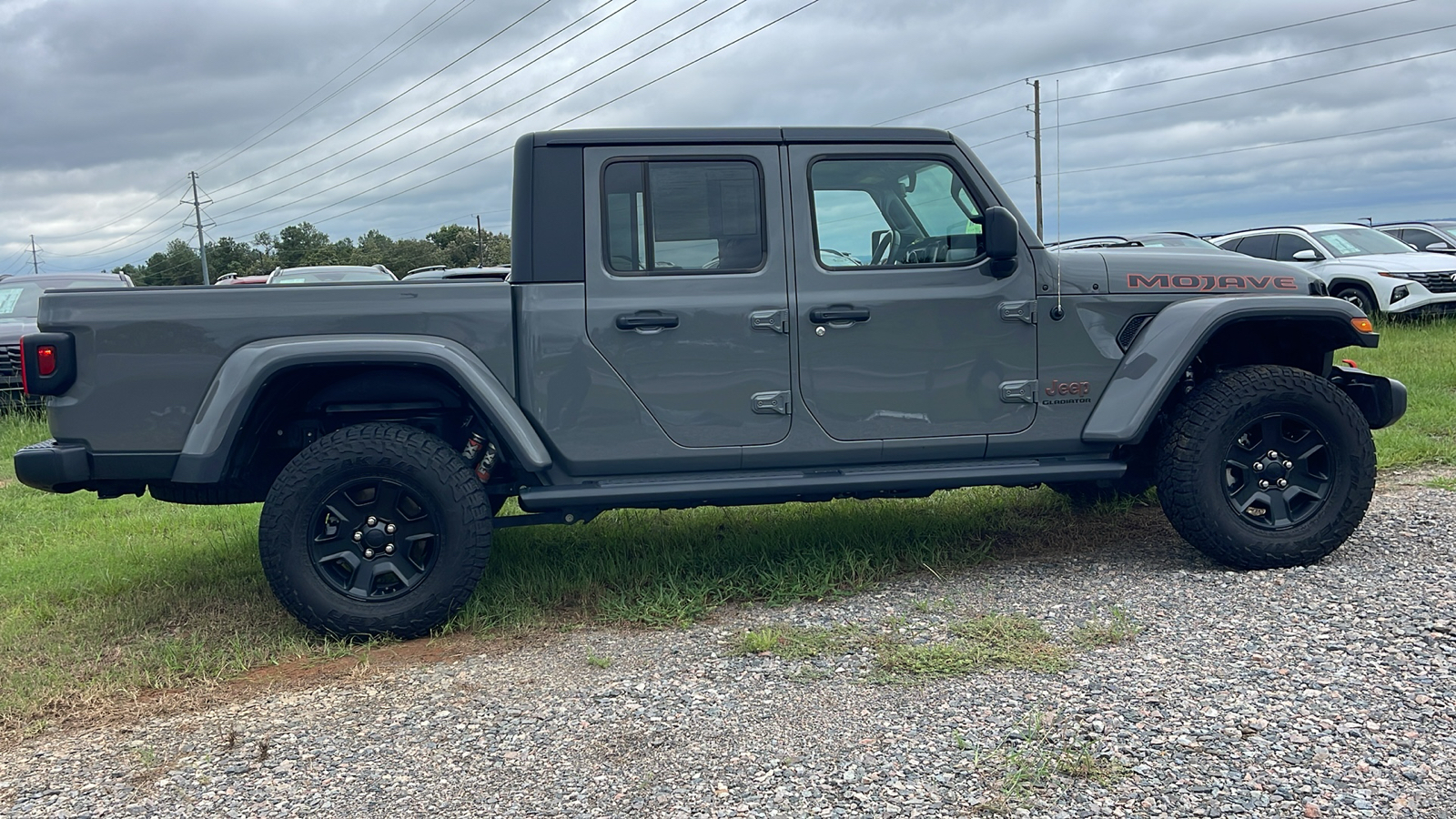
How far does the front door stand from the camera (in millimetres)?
4484

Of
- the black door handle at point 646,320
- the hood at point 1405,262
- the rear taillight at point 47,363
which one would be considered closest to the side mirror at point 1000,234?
the black door handle at point 646,320

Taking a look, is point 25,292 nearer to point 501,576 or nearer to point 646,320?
point 501,576

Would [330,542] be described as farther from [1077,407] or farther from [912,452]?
[1077,407]

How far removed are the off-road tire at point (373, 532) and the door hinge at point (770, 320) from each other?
4.16 feet

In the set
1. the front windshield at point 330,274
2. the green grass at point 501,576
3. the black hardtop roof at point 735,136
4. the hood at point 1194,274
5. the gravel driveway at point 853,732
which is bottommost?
the gravel driveway at point 853,732

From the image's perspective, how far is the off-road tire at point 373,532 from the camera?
4188 millimetres

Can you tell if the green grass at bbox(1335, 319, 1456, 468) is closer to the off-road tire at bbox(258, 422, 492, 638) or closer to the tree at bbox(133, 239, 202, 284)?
the off-road tire at bbox(258, 422, 492, 638)

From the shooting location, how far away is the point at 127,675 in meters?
4.05

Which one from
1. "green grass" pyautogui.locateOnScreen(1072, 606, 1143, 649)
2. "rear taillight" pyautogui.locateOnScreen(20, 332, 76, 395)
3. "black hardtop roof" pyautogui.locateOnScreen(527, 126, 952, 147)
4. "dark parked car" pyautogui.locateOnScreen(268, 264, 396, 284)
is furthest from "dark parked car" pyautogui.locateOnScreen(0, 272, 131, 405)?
"green grass" pyautogui.locateOnScreen(1072, 606, 1143, 649)

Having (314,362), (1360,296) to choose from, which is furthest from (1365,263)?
(314,362)

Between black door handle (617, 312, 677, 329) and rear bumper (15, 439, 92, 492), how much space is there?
2.07 m

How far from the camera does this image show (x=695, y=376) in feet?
14.4

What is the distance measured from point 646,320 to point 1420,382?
28.0ft

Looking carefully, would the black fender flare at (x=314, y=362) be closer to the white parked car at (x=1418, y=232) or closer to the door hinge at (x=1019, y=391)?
the door hinge at (x=1019, y=391)
